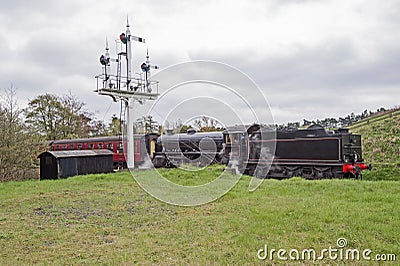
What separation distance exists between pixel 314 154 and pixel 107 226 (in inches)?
432

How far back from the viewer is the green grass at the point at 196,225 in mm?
5062

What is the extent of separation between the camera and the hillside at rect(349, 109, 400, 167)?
19.2 meters

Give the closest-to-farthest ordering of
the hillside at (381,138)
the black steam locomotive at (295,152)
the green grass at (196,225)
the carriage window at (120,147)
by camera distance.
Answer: the green grass at (196,225) → the black steam locomotive at (295,152) → the hillside at (381,138) → the carriage window at (120,147)

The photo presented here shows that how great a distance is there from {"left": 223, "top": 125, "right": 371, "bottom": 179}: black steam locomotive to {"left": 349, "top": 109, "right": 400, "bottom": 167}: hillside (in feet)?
14.5

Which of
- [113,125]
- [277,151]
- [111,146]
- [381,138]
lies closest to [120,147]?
[111,146]

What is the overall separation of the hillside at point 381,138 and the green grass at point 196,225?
1001 cm

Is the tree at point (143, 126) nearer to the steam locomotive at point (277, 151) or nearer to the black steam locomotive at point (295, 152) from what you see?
the steam locomotive at point (277, 151)

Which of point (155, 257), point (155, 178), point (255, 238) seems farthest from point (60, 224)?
point (155, 178)

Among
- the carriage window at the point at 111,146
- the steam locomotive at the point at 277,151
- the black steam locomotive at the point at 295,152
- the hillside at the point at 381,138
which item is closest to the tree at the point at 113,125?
the carriage window at the point at 111,146

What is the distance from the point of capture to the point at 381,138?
22000 mm

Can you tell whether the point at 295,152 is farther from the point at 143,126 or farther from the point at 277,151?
the point at 143,126


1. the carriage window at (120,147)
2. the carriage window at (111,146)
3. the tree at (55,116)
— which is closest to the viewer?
the carriage window at (120,147)

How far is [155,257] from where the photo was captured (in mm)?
4965

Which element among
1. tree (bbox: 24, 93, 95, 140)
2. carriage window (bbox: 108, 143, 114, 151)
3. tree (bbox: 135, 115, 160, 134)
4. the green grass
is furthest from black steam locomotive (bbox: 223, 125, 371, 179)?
tree (bbox: 24, 93, 95, 140)
